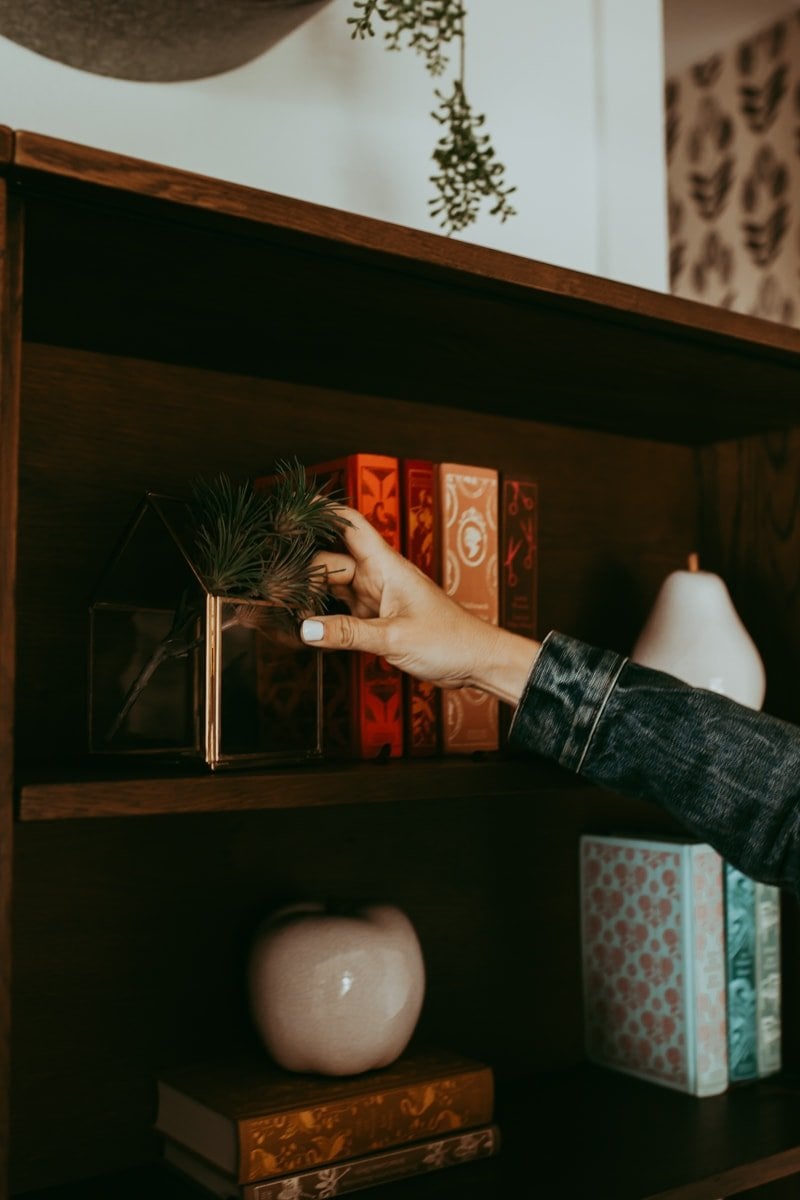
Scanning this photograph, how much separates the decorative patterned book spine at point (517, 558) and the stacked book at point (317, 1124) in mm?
335

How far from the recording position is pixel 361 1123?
3.13 feet

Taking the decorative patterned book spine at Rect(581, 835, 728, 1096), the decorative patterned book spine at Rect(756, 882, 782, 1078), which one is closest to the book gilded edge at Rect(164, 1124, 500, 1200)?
the decorative patterned book spine at Rect(581, 835, 728, 1096)

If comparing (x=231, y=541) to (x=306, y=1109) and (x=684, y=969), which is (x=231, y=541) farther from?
(x=684, y=969)

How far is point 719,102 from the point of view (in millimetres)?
3191

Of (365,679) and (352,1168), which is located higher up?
(365,679)

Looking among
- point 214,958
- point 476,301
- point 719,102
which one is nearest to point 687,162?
point 719,102

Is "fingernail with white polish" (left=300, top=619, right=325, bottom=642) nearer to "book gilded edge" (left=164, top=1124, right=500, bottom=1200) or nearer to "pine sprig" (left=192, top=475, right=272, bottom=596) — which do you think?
"pine sprig" (left=192, top=475, right=272, bottom=596)

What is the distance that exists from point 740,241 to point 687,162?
0.28 meters

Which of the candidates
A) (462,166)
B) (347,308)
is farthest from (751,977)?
(462,166)

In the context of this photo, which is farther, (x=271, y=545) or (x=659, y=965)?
(x=659, y=965)

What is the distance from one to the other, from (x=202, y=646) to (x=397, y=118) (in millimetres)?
745

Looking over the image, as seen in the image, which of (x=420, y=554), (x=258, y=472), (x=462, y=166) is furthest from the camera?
(x=462, y=166)

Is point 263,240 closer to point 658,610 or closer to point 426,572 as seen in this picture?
point 426,572

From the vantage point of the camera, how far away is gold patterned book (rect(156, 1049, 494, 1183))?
0.91 meters
